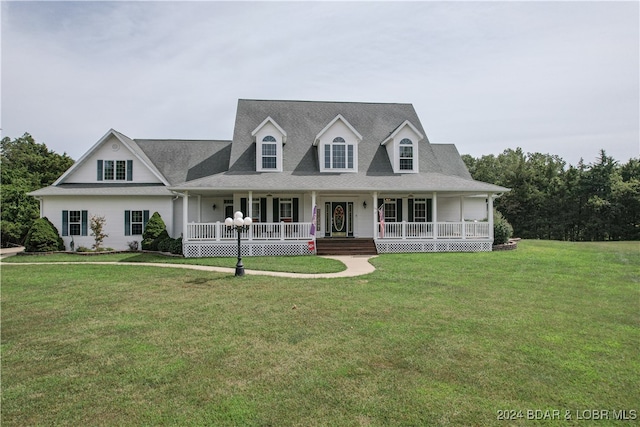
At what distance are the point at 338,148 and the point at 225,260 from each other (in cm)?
944

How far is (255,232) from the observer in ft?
60.0

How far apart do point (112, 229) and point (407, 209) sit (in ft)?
57.3

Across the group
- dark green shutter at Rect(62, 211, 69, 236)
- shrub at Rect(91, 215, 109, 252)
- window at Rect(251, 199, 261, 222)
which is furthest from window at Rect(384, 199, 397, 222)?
dark green shutter at Rect(62, 211, 69, 236)

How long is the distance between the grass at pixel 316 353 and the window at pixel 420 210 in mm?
11188

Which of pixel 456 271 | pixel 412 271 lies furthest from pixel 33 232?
pixel 456 271

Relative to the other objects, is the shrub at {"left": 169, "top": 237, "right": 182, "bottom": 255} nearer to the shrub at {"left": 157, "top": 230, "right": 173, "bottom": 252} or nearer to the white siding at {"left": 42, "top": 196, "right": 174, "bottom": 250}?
the shrub at {"left": 157, "top": 230, "right": 173, "bottom": 252}

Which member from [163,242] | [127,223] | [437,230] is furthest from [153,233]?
[437,230]

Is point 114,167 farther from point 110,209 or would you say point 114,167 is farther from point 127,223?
point 127,223

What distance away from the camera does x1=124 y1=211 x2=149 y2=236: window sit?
67.4 ft

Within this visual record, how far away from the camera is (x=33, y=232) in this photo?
18906 mm

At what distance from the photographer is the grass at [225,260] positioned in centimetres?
1342

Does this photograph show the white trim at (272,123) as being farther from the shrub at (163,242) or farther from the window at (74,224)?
the window at (74,224)

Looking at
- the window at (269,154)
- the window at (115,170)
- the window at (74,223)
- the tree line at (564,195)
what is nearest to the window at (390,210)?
the window at (269,154)

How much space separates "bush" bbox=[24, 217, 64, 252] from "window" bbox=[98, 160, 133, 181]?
3.84 metres
